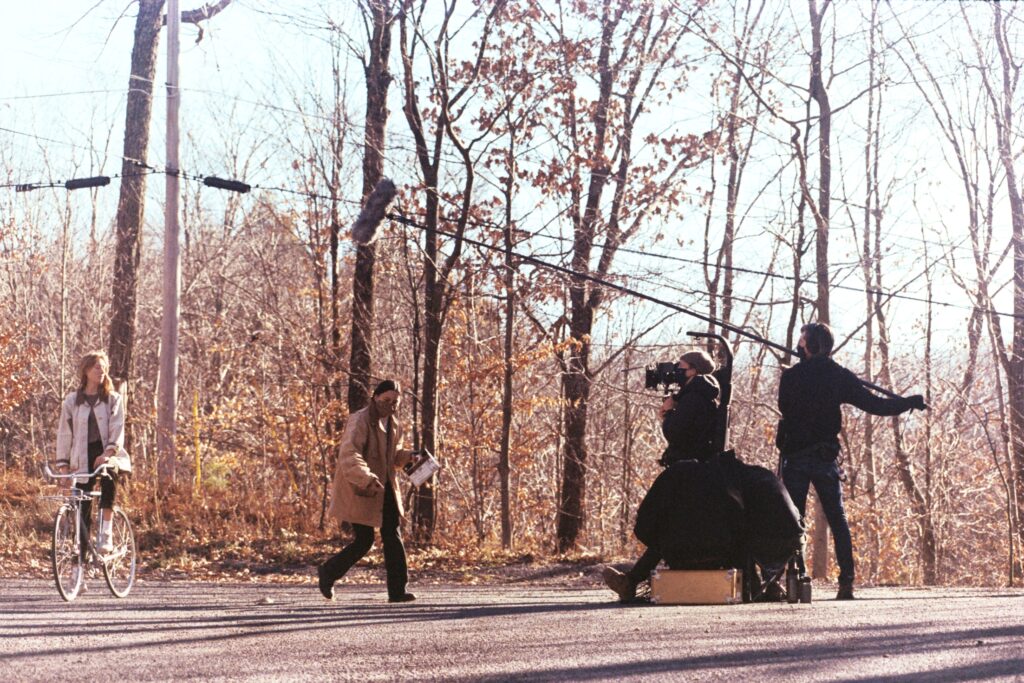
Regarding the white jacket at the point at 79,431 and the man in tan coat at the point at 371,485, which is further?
the white jacket at the point at 79,431

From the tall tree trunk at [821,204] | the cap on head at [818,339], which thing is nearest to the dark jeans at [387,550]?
the cap on head at [818,339]

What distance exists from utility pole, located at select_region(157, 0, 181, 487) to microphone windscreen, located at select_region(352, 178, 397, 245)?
3.64 meters

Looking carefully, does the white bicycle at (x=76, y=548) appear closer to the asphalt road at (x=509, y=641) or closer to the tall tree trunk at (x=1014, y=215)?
the asphalt road at (x=509, y=641)

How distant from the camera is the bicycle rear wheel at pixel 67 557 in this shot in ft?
35.6

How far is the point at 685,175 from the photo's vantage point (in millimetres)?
23234

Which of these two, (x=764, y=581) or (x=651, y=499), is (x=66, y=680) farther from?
(x=764, y=581)

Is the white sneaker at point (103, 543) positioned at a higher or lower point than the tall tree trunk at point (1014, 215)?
lower

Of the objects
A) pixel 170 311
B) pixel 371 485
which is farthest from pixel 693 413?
pixel 170 311

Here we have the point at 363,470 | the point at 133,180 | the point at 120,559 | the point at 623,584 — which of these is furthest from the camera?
the point at 133,180

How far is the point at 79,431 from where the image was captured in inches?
430

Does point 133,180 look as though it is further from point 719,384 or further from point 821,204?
point 719,384

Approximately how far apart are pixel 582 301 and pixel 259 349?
45.1 feet

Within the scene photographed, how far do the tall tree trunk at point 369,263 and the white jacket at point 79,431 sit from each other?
994 cm

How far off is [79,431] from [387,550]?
2746 millimetres
